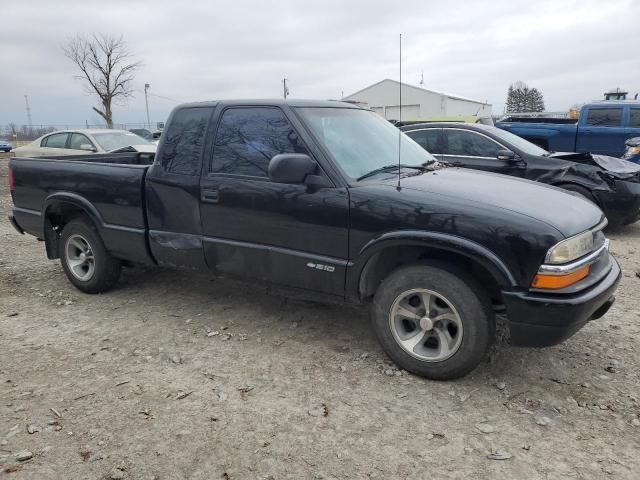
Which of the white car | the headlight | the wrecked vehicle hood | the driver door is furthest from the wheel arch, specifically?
the wrecked vehicle hood

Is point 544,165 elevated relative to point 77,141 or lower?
lower

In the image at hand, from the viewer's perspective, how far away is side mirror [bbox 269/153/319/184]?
3322mm

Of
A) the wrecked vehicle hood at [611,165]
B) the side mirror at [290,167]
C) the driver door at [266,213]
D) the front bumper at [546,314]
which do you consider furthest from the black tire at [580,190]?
the side mirror at [290,167]

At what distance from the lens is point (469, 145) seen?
7.52 meters

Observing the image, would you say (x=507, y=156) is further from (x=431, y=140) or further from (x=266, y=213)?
(x=266, y=213)

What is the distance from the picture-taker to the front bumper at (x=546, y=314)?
283cm

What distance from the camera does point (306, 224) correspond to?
11.6 ft

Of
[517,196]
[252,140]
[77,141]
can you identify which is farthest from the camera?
[77,141]

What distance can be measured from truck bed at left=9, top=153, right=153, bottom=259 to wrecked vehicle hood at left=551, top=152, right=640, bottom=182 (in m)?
6.00

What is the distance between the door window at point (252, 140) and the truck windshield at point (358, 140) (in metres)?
0.19

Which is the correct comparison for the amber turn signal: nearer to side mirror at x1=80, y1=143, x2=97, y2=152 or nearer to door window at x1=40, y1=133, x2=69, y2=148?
side mirror at x1=80, y1=143, x2=97, y2=152

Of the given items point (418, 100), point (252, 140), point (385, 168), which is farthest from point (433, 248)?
point (418, 100)

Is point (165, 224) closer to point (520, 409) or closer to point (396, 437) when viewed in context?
point (396, 437)

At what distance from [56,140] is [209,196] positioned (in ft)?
31.2
